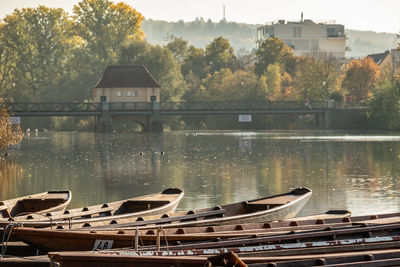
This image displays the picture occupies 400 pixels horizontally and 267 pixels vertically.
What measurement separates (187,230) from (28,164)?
3006cm

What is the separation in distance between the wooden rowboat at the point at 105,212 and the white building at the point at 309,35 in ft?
518

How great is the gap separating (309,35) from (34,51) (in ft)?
236

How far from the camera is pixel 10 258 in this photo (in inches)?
445

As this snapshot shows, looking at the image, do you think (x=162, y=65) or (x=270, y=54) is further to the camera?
(x=270, y=54)

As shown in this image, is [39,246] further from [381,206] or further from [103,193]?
[103,193]

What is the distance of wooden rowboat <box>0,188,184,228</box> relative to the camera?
1444 centimetres

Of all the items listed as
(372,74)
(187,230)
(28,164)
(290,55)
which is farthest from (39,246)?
(290,55)

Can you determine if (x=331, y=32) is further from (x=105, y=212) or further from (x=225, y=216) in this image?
(x=105, y=212)

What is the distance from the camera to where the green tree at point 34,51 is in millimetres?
118250

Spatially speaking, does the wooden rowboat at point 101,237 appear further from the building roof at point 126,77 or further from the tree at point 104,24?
the tree at point 104,24

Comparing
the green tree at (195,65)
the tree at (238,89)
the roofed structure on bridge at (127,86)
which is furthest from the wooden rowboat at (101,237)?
the green tree at (195,65)

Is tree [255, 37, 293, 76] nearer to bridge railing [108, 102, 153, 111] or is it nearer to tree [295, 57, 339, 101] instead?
tree [295, 57, 339, 101]

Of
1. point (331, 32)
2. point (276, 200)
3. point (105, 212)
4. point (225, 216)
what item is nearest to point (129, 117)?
point (276, 200)

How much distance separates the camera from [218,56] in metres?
123
